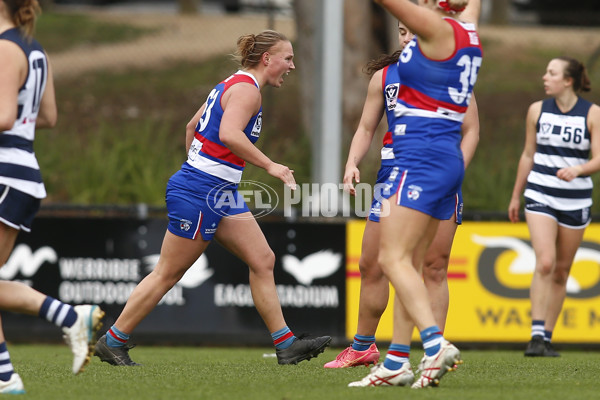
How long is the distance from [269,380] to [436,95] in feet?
5.92

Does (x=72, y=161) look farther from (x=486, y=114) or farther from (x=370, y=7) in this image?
(x=486, y=114)

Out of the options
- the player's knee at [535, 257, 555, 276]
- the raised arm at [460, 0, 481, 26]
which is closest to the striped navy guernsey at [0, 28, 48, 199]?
the raised arm at [460, 0, 481, 26]

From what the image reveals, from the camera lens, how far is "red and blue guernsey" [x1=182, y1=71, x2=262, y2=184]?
231 inches

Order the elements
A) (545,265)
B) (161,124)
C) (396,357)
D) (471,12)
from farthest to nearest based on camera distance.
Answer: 1. (161,124)
2. (545,265)
3. (471,12)
4. (396,357)

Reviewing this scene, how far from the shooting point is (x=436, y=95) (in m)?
4.68

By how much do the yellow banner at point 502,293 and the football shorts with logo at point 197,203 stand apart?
3.38 metres

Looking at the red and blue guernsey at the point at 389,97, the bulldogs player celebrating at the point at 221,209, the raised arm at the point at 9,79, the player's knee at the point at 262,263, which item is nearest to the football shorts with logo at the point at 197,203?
the bulldogs player celebrating at the point at 221,209

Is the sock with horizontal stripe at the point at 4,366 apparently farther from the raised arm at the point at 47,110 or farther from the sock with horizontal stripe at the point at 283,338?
the sock with horizontal stripe at the point at 283,338

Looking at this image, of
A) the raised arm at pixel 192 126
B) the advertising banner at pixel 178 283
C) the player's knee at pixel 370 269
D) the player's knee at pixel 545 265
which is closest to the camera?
the player's knee at pixel 370 269

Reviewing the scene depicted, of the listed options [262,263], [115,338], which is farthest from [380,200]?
[115,338]

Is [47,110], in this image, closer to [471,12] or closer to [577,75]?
[471,12]

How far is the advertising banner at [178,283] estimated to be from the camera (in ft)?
29.3

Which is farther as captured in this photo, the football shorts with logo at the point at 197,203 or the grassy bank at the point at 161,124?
the grassy bank at the point at 161,124

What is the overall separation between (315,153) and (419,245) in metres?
5.03
